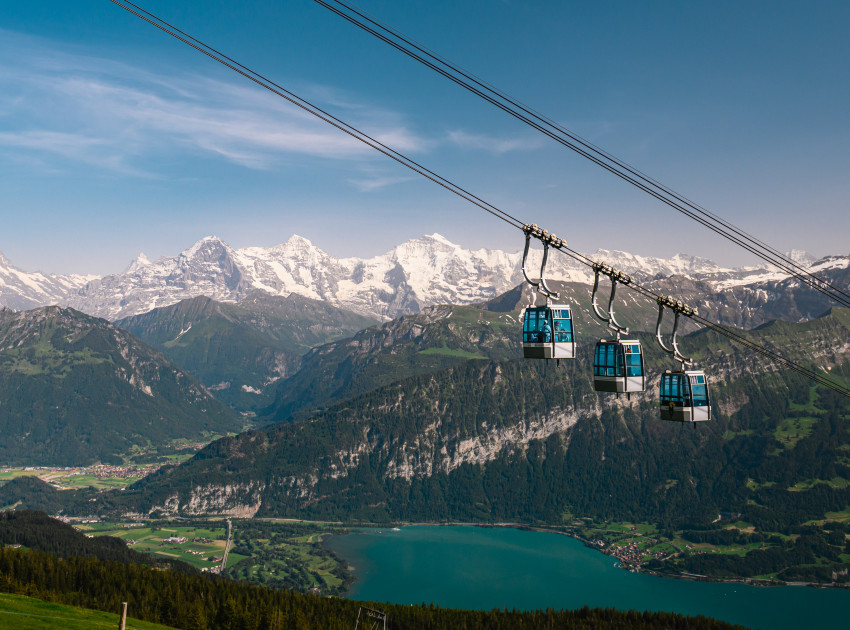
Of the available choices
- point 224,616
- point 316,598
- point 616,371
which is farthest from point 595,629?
point 616,371

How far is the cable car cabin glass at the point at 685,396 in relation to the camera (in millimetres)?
44375

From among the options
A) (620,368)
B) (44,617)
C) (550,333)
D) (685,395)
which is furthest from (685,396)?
(44,617)

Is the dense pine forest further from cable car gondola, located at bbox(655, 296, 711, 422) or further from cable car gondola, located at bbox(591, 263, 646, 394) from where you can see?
cable car gondola, located at bbox(655, 296, 711, 422)

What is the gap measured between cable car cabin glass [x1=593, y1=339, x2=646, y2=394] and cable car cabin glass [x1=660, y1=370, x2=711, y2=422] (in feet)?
6.93

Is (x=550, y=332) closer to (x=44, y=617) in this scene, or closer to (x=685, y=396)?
(x=685, y=396)

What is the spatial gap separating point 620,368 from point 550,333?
463cm

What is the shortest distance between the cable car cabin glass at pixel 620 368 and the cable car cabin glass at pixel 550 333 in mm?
2034

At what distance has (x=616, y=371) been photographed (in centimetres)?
4394

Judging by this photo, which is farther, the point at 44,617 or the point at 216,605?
the point at 216,605

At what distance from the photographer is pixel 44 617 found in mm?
80062

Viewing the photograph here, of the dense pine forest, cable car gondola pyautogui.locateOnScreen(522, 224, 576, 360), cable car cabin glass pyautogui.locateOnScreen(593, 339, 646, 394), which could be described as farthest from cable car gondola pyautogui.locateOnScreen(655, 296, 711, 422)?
the dense pine forest

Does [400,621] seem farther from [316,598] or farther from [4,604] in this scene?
[4,604]

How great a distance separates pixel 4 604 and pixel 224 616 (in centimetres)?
4809

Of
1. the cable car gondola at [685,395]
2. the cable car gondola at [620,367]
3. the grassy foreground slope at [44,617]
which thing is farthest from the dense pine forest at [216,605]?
the cable car gondola at [685,395]
